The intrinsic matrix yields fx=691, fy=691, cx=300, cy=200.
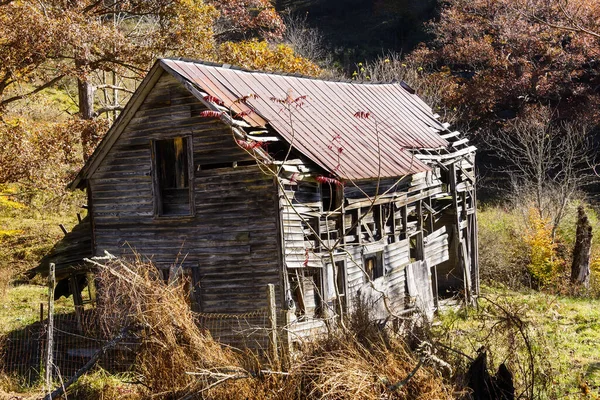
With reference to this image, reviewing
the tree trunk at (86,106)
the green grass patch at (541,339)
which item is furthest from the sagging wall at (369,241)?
the tree trunk at (86,106)

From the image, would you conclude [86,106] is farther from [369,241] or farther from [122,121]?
[369,241]

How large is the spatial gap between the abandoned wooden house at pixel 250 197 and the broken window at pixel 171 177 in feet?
0.08

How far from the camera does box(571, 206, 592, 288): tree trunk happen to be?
23969 millimetres

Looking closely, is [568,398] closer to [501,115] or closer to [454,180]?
[454,180]

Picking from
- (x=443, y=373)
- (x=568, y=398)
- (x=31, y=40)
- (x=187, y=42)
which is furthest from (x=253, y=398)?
(x=187, y=42)

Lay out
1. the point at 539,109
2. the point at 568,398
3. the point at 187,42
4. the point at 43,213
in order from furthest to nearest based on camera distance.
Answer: the point at 539,109 < the point at 43,213 < the point at 187,42 < the point at 568,398

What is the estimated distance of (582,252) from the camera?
24.4 m

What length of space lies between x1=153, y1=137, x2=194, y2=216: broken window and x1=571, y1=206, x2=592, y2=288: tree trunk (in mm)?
14928

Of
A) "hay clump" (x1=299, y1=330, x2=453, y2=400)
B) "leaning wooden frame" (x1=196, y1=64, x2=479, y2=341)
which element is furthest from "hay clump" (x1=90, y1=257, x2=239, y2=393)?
"leaning wooden frame" (x1=196, y1=64, x2=479, y2=341)

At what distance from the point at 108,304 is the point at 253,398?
10.3ft

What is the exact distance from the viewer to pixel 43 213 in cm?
3122

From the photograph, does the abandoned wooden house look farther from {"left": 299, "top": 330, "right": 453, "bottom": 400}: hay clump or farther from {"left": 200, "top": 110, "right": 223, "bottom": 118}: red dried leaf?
{"left": 299, "top": 330, "right": 453, "bottom": 400}: hay clump

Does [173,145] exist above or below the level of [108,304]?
above

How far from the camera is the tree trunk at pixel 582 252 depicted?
2397cm
